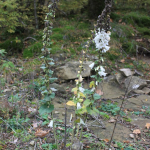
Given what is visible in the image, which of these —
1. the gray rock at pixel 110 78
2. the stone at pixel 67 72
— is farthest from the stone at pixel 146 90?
the stone at pixel 67 72

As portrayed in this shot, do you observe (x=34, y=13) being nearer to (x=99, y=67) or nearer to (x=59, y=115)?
(x=59, y=115)

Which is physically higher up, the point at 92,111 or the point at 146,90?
the point at 92,111

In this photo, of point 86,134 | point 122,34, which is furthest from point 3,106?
point 122,34

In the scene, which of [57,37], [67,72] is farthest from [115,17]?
[67,72]

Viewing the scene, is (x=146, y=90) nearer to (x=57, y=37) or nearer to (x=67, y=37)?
(x=67, y=37)

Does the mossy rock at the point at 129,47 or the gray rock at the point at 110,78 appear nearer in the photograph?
the gray rock at the point at 110,78

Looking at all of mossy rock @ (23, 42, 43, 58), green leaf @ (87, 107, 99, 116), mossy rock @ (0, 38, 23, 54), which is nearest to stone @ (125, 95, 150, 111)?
green leaf @ (87, 107, 99, 116)

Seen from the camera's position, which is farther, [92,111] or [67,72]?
[67,72]

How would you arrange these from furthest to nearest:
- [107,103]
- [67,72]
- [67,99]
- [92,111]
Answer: [67,72]
[107,103]
[67,99]
[92,111]

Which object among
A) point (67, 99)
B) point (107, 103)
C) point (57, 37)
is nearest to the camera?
point (67, 99)

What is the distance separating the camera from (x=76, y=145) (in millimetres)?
2193

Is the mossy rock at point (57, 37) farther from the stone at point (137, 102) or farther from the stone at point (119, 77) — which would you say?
the stone at point (137, 102)

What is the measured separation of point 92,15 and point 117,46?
2.87m

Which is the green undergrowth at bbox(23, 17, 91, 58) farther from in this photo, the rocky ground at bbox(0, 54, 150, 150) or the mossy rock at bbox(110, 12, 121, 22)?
the mossy rock at bbox(110, 12, 121, 22)
